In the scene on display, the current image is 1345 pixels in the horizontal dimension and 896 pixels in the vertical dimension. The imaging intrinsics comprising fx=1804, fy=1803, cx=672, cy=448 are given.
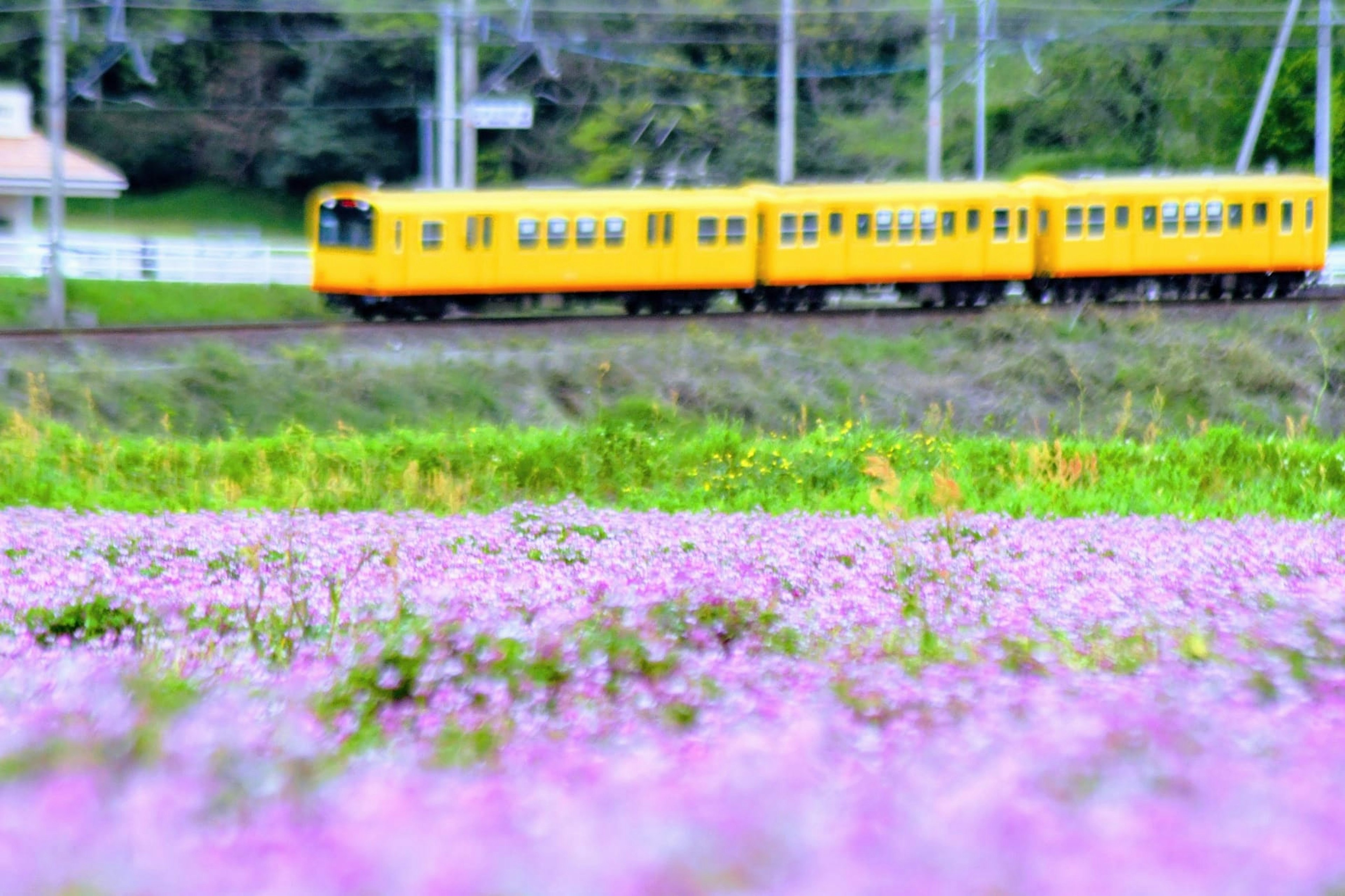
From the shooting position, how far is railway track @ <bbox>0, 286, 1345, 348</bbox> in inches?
917

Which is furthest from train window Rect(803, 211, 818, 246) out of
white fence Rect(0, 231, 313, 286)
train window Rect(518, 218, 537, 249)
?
white fence Rect(0, 231, 313, 286)

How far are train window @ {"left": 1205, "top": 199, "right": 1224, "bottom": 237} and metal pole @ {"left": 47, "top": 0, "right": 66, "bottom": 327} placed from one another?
18871 millimetres

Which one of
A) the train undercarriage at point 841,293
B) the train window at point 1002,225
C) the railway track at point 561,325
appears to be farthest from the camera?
the train window at point 1002,225

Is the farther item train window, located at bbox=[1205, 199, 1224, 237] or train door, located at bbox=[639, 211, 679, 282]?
train window, located at bbox=[1205, 199, 1224, 237]

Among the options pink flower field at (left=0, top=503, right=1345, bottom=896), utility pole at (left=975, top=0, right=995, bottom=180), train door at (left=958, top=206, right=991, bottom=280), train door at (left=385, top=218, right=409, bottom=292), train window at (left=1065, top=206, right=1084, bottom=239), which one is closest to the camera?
pink flower field at (left=0, top=503, right=1345, bottom=896)

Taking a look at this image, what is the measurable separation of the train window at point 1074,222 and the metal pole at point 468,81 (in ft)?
33.3

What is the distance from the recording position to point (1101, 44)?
2207 inches

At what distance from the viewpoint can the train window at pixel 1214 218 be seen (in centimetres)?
3134

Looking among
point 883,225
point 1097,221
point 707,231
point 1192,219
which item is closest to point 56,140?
point 707,231

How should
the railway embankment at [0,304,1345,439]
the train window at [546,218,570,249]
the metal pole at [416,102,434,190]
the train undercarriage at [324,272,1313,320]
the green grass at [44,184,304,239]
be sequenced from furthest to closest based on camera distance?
the green grass at [44,184,304,239], the metal pole at [416,102,434,190], the train undercarriage at [324,272,1313,320], the train window at [546,218,570,249], the railway embankment at [0,304,1345,439]

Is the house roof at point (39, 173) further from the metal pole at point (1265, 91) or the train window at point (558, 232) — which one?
the metal pole at point (1265, 91)

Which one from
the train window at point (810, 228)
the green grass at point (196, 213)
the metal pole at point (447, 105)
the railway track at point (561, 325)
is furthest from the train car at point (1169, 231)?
the green grass at point (196, 213)

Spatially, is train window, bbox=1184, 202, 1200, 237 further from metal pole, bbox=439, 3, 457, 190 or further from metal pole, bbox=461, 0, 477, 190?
metal pole, bbox=439, 3, 457, 190

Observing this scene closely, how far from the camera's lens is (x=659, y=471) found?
50.8 feet
